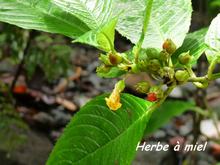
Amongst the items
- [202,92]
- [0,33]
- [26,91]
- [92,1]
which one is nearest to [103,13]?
[92,1]

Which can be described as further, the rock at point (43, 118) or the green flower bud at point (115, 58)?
the rock at point (43, 118)

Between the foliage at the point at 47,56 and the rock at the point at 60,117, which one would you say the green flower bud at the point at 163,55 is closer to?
the foliage at the point at 47,56

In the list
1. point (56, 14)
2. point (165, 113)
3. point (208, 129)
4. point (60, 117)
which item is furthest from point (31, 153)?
point (56, 14)

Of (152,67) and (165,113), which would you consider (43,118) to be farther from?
(152,67)

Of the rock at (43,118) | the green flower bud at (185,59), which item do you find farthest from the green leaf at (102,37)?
the rock at (43,118)

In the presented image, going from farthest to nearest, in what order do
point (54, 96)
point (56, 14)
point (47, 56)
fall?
1. point (54, 96)
2. point (47, 56)
3. point (56, 14)

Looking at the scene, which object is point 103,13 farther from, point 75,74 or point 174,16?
point 75,74

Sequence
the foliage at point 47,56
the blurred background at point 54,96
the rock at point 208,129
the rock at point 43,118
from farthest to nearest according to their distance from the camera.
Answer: the rock at point 43,118 < the rock at point 208,129 < the foliage at point 47,56 < the blurred background at point 54,96
